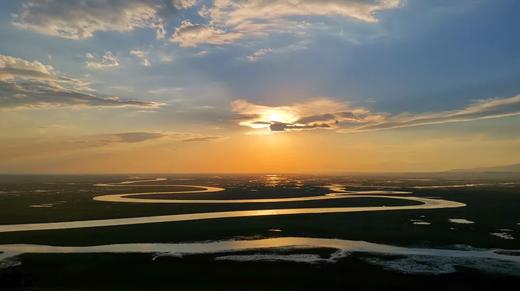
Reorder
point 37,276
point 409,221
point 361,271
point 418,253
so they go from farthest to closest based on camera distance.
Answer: point 409,221 < point 418,253 < point 361,271 < point 37,276

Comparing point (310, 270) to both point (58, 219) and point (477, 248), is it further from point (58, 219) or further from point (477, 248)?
point (58, 219)

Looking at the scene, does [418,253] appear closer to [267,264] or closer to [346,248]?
[346,248]

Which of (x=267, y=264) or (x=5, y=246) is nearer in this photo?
(x=267, y=264)

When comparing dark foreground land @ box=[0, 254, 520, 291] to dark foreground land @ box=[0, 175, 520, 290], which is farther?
dark foreground land @ box=[0, 175, 520, 290]

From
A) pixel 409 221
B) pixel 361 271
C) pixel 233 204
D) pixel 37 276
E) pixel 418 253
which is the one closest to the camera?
pixel 37 276

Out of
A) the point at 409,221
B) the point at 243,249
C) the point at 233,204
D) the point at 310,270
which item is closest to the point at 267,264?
the point at 310,270

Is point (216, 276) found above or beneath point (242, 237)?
beneath

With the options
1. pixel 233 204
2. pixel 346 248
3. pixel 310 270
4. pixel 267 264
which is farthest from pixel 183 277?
pixel 233 204

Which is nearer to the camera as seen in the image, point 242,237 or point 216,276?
point 216,276

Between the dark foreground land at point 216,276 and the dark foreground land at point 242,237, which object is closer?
the dark foreground land at point 216,276
